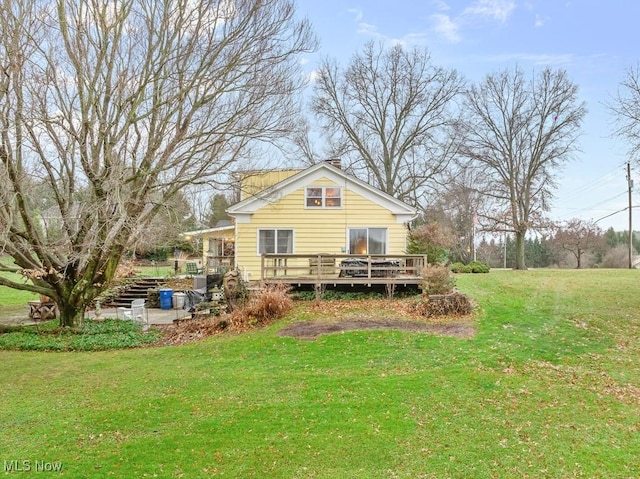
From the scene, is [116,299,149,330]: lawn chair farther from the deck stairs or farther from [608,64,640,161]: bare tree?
[608,64,640,161]: bare tree

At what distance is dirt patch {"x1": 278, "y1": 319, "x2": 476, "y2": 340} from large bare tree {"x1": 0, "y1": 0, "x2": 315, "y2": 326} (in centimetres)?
480

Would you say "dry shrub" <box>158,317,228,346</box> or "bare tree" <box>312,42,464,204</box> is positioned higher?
"bare tree" <box>312,42,464,204</box>

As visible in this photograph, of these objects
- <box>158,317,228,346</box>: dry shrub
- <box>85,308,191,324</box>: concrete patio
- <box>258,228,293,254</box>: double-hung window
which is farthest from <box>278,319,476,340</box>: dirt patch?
<box>258,228,293,254</box>: double-hung window

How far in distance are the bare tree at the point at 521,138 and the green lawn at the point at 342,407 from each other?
65.9 ft

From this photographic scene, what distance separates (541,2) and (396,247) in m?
10.4

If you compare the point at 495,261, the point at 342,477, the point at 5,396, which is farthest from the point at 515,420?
the point at 495,261

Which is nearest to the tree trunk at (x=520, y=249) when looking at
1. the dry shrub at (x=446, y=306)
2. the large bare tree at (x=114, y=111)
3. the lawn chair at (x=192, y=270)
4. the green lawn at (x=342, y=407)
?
the dry shrub at (x=446, y=306)

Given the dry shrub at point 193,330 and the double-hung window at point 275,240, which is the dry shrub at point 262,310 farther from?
the double-hung window at point 275,240

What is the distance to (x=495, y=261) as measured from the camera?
4975 cm

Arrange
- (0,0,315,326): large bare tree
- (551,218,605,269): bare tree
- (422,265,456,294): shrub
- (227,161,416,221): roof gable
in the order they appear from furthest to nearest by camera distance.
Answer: (551,218,605,269): bare tree → (227,161,416,221): roof gable → (422,265,456,294): shrub → (0,0,315,326): large bare tree

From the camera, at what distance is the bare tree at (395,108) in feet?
95.0

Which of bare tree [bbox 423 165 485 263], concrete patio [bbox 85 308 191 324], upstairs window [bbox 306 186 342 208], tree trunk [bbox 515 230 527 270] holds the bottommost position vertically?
concrete patio [bbox 85 308 191 324]

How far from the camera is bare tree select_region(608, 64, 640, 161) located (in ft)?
42.0

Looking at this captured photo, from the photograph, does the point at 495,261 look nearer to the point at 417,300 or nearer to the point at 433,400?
the point at 417,300
